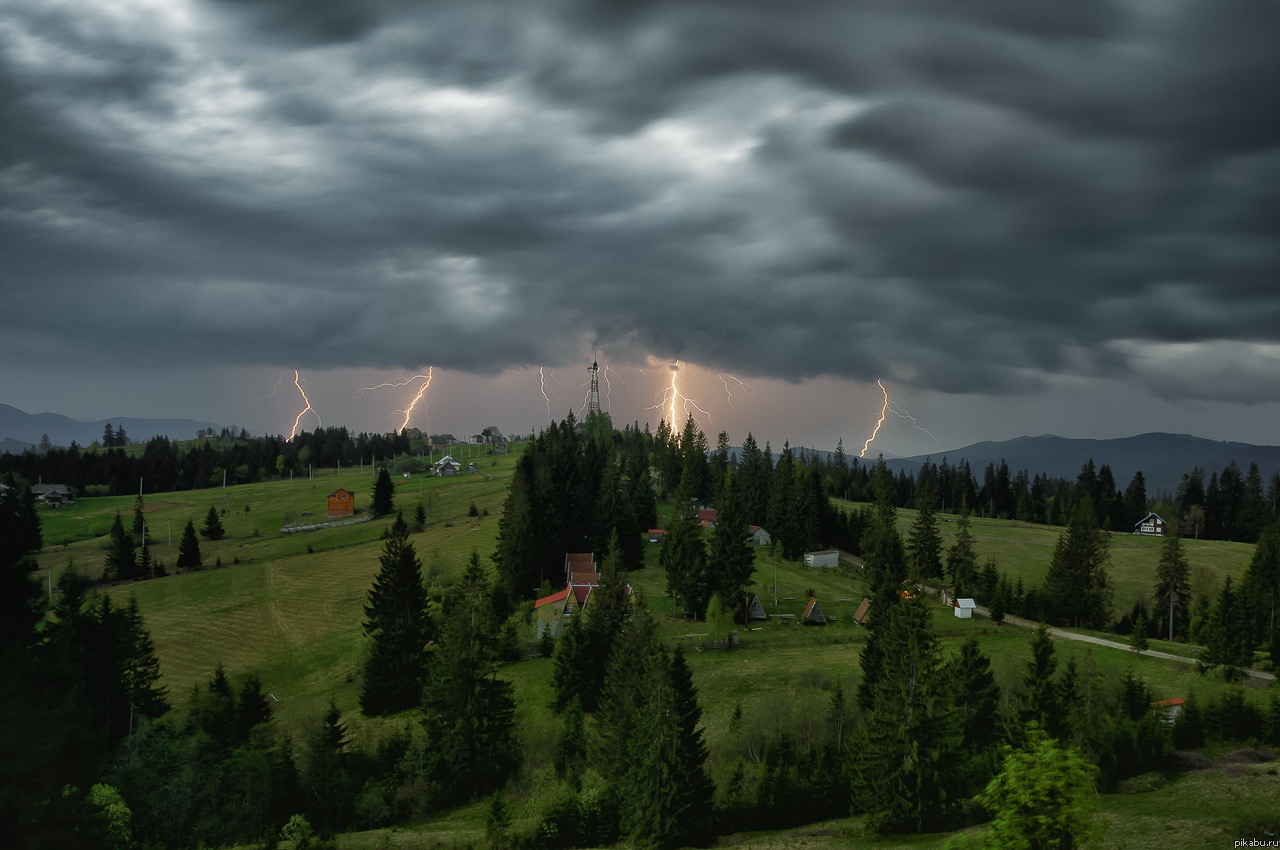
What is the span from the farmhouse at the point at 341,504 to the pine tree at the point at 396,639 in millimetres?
89575

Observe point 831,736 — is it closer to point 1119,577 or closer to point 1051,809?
point 1051,809

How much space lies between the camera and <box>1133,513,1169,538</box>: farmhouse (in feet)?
604

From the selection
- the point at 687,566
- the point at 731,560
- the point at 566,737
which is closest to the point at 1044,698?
the point at 566,737

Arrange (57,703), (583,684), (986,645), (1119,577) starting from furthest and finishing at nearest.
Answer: (1119,577)
(986,645)
(583,684)
(57,703)

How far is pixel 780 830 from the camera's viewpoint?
45969 millimetres

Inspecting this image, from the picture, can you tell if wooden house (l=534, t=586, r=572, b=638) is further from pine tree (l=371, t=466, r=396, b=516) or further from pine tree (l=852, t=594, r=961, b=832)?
pine tree (l=371, t=466, r=396, b=516)

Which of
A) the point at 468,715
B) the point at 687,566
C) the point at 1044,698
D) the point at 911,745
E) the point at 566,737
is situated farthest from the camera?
the point at 687,566

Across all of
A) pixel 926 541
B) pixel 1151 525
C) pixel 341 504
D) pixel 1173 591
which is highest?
pixel 341 504

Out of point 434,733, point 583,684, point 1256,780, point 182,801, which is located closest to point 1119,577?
point 1256,780

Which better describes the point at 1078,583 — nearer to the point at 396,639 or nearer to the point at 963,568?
the point at 963,568

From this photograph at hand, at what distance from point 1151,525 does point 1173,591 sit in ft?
338

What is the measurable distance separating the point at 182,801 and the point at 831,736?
37.7 meters

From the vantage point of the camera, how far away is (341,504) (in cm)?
15838

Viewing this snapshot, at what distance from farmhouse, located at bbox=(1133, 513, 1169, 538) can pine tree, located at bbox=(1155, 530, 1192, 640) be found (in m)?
96.2
